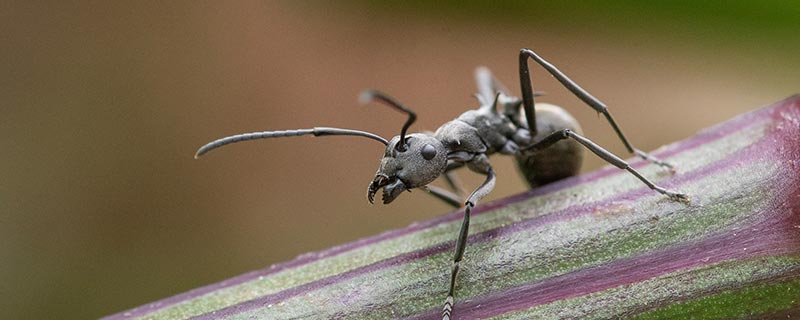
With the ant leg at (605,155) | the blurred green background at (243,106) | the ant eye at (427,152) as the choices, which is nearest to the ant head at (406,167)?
the ant eye at (427,152)

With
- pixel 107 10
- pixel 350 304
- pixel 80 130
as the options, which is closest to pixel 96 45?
pixel 107 10

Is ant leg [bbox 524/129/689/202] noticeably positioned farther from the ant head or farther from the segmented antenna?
the segmented antenna

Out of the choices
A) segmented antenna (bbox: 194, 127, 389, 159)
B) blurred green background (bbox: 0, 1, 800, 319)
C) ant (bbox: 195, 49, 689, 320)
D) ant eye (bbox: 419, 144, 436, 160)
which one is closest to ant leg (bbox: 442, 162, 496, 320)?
ant (bbox: 195, 49, 689, 320)

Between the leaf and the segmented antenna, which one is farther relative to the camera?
the segmented antenna

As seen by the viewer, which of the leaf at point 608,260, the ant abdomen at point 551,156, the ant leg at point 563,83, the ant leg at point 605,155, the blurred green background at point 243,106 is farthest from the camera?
the blurred green background at point 243,106

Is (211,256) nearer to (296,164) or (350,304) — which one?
(296,164)

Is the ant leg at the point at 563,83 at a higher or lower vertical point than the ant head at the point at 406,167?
higher

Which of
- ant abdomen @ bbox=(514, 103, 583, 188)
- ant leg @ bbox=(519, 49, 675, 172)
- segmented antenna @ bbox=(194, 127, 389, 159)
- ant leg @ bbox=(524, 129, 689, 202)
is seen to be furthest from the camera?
ant abdomen @ bbox=(514, 103, 583, 188)

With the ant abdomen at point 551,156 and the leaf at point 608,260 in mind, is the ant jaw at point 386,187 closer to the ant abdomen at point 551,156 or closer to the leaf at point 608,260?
the leaf at point 608,260
